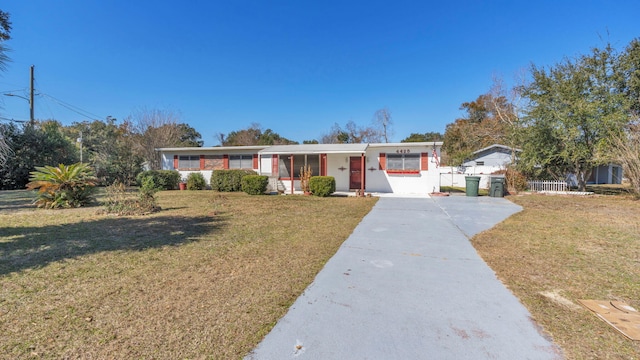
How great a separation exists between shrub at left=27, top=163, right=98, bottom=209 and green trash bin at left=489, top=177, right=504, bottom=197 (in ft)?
52.7

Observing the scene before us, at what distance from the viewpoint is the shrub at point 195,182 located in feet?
53.7

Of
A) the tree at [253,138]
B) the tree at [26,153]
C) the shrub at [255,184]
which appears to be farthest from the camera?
the tree at [253,138]

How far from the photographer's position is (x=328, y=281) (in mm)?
3428

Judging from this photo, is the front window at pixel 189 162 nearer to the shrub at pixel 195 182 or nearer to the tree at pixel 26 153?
the shrub at pixel 195 182

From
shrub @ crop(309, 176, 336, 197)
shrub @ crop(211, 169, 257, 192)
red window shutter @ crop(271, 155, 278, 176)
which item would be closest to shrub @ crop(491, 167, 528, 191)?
shrub @ crop(309, 176, 336, 197)

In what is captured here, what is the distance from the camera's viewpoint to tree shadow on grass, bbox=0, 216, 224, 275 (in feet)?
13.8

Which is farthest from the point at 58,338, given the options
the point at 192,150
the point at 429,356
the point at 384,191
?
the point at 192,150

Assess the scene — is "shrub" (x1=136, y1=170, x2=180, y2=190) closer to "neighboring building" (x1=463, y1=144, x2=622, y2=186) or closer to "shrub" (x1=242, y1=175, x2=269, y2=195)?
"shrub" (x1=242, y1=175, x2=269, y2=195)

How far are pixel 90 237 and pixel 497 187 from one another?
14.9 metres

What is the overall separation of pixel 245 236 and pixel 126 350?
11.6 feet

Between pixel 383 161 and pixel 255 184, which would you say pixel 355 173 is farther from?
pixel 255 184

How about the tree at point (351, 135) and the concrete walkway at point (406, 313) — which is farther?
the tree at point (351, 135)

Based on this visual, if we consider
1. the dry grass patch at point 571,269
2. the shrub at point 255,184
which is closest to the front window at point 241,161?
the shrub at point 255,184

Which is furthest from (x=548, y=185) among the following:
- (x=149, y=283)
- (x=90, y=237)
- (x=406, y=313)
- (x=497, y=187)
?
(x=90, y=237)
